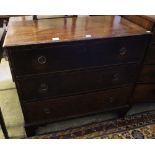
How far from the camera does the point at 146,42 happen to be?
1.31 m

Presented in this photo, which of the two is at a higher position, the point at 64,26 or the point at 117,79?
the point at 64,26

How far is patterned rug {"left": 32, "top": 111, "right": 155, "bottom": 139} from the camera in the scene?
5.02 feet

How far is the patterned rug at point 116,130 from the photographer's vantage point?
60.2 inches

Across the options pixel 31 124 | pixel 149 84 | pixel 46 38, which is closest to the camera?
pixel 46 38

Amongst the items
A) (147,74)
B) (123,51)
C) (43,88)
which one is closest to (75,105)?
(43,88)

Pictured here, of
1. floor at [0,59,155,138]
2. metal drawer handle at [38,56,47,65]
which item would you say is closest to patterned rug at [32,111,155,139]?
floor at [0,59,155,138]

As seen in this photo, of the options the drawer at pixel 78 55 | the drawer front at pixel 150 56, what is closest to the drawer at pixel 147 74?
the drawer front at pixel 150 56

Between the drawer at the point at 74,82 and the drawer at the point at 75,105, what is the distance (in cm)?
6

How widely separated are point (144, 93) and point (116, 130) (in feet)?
1.41

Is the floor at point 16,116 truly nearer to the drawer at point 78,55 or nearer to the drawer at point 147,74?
the drawer at point 147,74

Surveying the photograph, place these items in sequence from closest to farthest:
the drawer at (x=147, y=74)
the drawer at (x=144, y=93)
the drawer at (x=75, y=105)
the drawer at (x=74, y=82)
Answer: the drawer at (x=74, y=82) < the drawer at (x=75, y=105) < the drawer at (x=147, y=74) < the drawer at (x=144, y=93)
